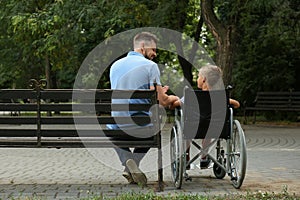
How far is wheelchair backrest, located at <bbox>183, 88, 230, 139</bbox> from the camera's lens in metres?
7.89

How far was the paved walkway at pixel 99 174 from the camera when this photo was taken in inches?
297

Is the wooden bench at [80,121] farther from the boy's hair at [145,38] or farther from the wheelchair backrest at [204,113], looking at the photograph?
the boy's hair at [145,38]

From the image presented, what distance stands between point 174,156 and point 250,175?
1.45 m

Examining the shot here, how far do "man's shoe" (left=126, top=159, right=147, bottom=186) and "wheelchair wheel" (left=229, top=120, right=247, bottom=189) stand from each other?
3.51ft

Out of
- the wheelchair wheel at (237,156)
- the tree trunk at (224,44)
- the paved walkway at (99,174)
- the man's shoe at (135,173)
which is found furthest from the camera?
the tree trunk at (224,44)

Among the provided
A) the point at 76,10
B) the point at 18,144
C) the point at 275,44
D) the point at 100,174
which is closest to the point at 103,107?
the point at 18,144

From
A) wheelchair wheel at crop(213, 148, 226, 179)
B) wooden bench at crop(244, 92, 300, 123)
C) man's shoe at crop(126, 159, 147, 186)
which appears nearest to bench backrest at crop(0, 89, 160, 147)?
man's shoe at crop(126, 159, 147, 186)

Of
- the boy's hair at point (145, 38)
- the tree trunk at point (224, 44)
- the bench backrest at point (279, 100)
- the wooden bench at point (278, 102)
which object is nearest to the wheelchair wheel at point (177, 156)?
the boy's hair at point (145, 38)

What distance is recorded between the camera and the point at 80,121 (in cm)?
781

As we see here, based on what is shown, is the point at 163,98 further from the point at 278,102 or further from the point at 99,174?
the point at 278,102

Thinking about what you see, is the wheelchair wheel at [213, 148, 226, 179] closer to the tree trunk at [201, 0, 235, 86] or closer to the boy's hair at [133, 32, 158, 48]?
the boy's hair at [133, 32, 158, 48]

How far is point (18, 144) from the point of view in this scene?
25.7 ft

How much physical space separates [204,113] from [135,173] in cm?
111

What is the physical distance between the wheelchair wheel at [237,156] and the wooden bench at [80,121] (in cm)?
96
